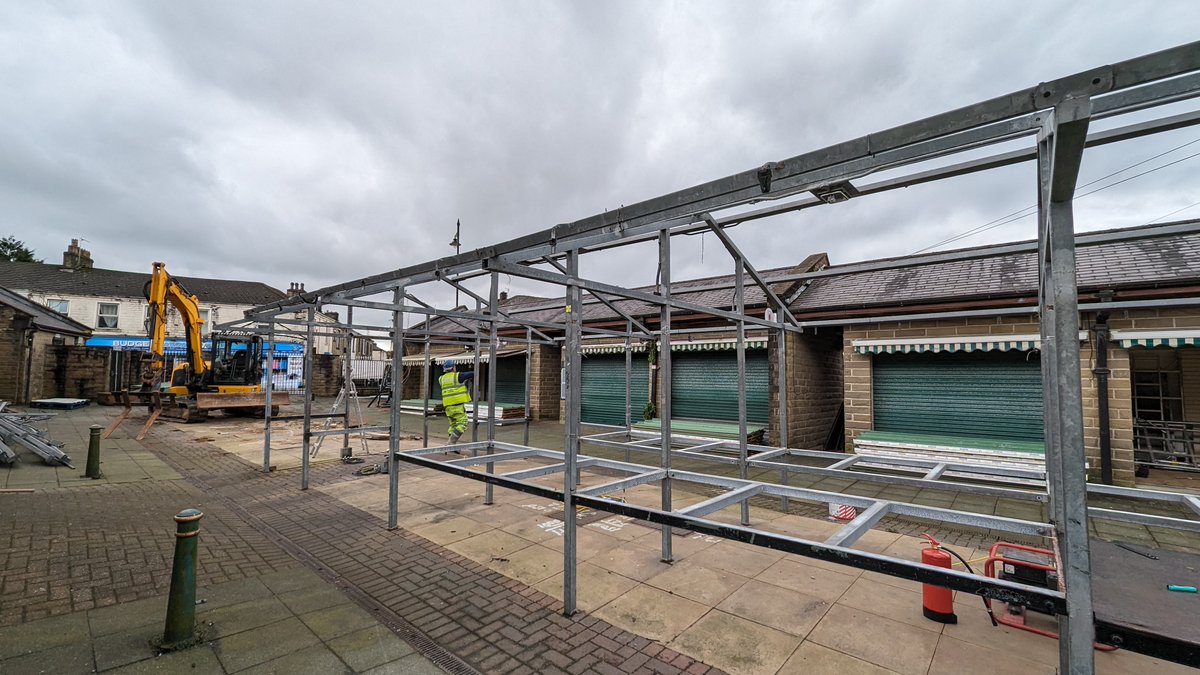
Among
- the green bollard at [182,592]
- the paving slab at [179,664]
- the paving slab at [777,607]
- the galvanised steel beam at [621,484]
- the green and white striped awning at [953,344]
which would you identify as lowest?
the paving slab at [777,607]

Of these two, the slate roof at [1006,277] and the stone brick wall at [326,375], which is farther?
the stone brick wall at [326,375]

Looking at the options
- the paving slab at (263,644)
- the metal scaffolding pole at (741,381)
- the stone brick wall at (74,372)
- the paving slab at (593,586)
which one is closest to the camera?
the paving slab at (263,644)

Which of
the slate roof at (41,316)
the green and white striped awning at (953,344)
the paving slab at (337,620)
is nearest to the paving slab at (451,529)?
the paving slab at (337,620)

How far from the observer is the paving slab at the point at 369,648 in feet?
10.0

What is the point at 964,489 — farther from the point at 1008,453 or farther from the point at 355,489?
the point at 355,489

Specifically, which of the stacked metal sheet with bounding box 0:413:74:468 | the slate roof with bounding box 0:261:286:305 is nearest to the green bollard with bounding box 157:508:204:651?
the stacked metal sheet with bounding box 0:413:74:468

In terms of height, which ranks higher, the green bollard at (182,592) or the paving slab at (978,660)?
the green bollard at (182,592)

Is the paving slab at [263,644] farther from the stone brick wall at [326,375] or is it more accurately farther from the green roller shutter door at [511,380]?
the stone brick wall at [326,375]

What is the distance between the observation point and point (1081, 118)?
1.79 metres

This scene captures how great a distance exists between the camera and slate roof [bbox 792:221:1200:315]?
24.9 feet

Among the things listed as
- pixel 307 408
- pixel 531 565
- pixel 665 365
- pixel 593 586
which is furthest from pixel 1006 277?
pixel 307 408

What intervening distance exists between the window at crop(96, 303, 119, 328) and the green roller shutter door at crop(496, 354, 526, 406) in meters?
29.0

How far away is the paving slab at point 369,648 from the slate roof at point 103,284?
98.2 feet

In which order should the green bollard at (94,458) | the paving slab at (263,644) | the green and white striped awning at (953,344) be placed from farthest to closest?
the green and white striped awning at (953,344) → the green bollard at (94,458) → the paving slab at (263,644)
